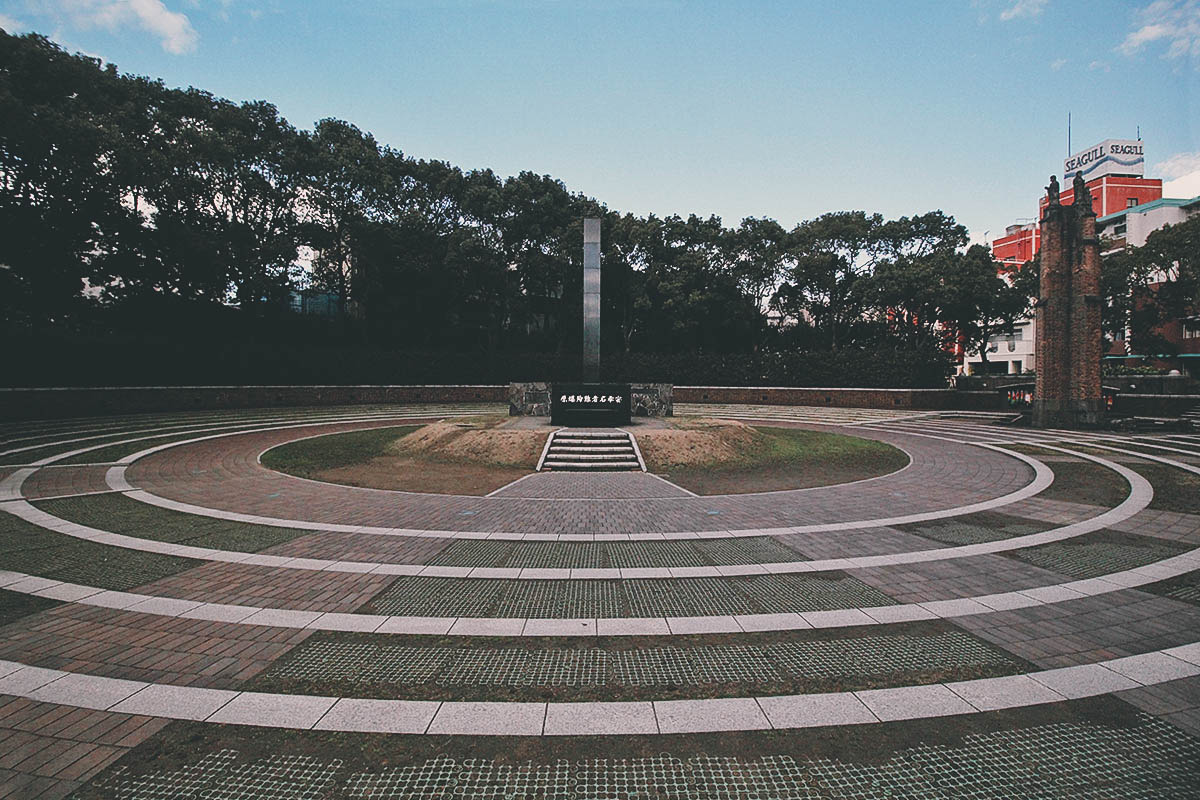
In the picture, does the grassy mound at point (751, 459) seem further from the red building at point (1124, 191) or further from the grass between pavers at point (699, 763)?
the red building at point (1124, 191)

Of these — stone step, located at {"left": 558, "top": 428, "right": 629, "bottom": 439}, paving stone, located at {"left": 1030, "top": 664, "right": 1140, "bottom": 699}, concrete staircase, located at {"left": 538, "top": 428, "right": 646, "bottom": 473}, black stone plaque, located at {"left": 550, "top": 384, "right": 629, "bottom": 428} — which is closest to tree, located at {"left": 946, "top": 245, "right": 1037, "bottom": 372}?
black stone plaque, located at {"left": 550, "top": 384, "right": 629, "bottom": 428}

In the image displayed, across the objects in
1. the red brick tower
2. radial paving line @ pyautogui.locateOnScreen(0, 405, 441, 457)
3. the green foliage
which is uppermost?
the red brick tower

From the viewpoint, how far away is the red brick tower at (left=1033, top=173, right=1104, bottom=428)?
20.6 metres

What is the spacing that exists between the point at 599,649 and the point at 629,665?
1.21 ft

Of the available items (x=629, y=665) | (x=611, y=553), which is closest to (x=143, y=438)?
(x=611, y=553)

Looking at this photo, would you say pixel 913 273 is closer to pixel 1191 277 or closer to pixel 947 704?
pixel 1191 277

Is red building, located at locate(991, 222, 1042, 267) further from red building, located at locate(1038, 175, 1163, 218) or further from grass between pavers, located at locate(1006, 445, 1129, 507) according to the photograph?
grass between pavers, located at locate(1006, 445, 1129, 507)

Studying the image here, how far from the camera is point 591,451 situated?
51.0ft

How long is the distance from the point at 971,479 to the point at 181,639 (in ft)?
45.9

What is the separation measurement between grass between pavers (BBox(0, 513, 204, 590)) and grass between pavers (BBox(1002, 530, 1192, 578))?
10.5 m

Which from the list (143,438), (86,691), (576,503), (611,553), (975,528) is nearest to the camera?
(86,691)

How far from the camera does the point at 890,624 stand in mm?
5258

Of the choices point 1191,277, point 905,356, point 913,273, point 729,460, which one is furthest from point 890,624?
point 1191,277

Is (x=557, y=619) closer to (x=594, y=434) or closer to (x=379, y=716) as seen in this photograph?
(x=379, y=716)
